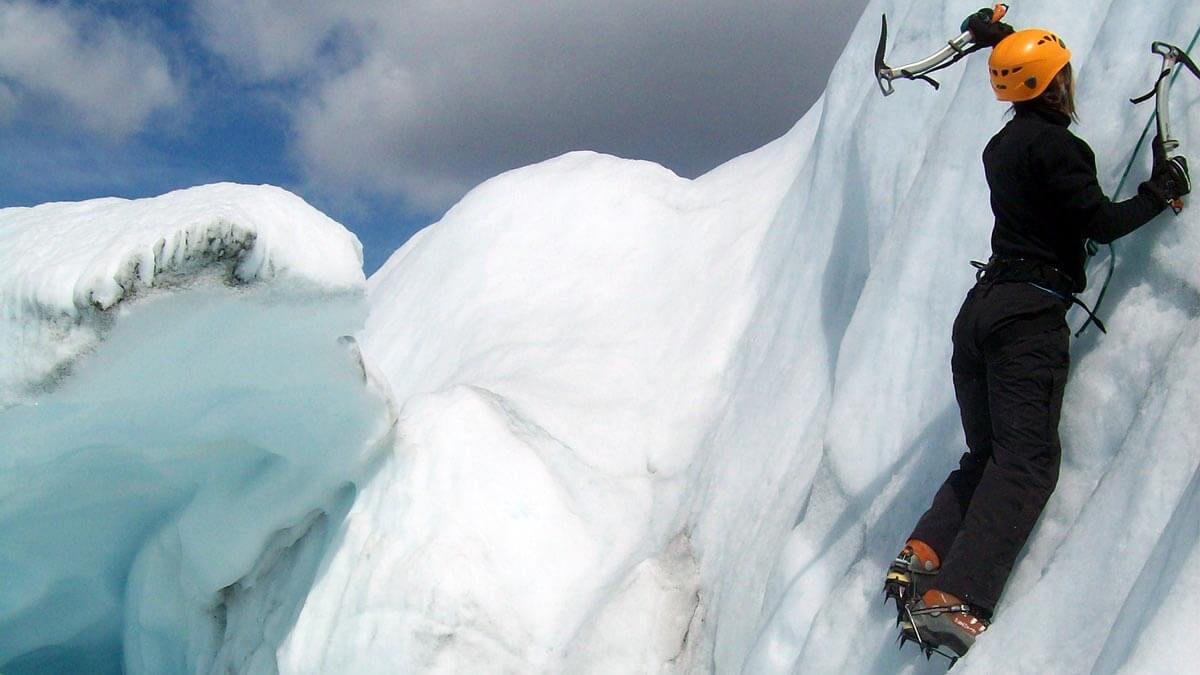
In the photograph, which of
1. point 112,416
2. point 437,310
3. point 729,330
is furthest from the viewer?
point 437,310

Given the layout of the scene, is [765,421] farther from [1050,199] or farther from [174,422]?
[174,422]

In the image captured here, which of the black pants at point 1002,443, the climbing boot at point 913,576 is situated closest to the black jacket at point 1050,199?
the black pants at point 1002,443

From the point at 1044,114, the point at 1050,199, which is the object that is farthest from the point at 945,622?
the point at 1044,114

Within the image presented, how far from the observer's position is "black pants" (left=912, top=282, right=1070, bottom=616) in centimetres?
250

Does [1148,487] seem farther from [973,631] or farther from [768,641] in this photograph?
[768,641]

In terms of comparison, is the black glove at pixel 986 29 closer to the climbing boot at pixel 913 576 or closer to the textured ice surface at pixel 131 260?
the climbing boot at pixel 913 576

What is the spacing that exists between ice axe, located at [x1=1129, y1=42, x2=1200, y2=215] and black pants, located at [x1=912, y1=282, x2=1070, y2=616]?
497 mm

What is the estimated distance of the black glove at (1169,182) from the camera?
2.54m

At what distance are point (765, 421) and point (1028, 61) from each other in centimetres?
280

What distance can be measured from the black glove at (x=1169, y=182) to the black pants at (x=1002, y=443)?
36 cm

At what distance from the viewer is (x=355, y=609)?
5082 mm

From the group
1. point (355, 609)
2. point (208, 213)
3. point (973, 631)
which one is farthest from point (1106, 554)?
point (355, 609)

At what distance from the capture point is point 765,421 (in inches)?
203

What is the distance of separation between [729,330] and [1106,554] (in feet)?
13.8
